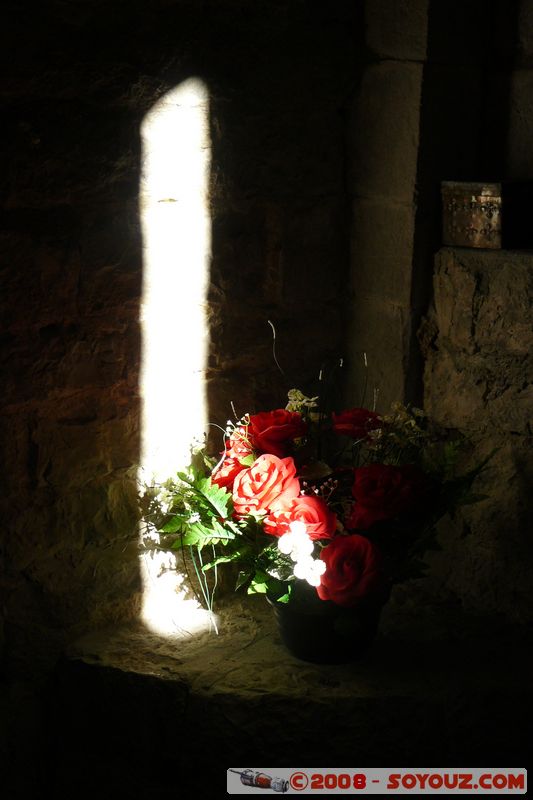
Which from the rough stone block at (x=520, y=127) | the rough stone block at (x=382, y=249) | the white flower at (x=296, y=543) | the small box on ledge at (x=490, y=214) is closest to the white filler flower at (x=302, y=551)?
the white flower at (x=296, y=543)

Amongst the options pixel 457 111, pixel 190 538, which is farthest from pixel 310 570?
pixel 457 111

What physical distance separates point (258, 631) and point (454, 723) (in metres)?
0.54

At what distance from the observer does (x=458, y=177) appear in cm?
271

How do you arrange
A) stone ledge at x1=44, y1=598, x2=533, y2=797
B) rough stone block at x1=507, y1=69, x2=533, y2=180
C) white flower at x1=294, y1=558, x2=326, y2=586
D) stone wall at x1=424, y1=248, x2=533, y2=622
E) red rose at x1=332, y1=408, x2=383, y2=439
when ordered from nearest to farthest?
1. white flower at x1=294, y1=558, x2=326, y2=586
2. stone ledge at x1=44, y1=598, x2=533, y2=797
3. red rose at x1=332, y1=408, x2=383, y2=439
4. stone wall at x1=424, y1=248, x2=533, y2=622
5. rough stone block at x1=507, y1=69, x2=533, y2=180

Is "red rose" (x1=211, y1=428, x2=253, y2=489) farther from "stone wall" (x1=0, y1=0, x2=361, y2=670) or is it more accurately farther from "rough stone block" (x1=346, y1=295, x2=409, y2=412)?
"rough stone block" (x1=346, y1=295, x2=409, y2=412)

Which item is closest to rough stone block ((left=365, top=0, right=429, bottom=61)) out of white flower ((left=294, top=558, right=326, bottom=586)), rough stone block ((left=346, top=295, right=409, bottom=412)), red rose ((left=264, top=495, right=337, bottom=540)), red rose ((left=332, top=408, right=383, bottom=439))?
rough stone block ((left=346, top=295, right=409, bottom=412))

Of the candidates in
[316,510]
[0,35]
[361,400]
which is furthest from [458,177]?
[0,35]

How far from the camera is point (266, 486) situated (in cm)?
228

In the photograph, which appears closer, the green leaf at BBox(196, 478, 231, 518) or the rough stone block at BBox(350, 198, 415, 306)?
the green leaf at BBox(196, 478, 231, 518)

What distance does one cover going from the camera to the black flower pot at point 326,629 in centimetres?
235

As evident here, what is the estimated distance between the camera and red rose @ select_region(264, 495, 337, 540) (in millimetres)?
2254

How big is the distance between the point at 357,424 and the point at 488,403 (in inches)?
14.9

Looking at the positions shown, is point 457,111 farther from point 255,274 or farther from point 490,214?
point 255,274

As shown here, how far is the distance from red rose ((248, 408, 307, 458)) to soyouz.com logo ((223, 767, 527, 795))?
2.34 ft
